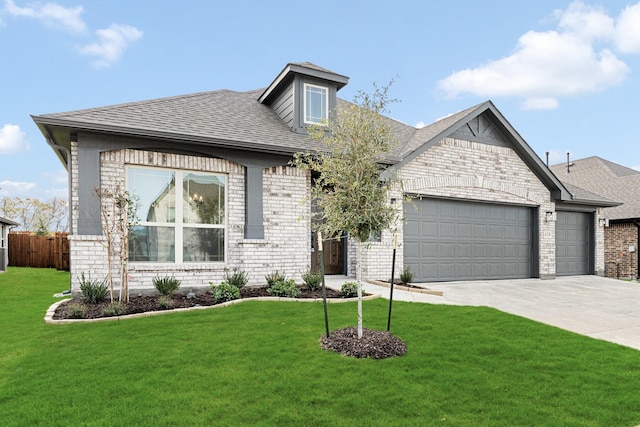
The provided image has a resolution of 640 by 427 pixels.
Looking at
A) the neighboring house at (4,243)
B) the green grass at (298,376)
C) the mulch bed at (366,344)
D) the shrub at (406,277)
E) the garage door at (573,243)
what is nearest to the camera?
the green grass at (298,376)

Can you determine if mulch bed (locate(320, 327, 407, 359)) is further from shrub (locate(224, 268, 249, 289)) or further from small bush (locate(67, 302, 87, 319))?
small bush (locate(67, 302, 87, 319))

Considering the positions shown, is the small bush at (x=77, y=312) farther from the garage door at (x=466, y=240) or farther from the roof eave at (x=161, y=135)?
the garage door at (x=466, y=240)

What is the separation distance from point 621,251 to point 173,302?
64.9ft

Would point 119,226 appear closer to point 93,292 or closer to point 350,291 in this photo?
point 93,292

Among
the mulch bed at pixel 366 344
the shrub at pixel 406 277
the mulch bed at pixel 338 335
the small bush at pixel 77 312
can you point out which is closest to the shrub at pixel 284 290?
the mulch bed at pixel 338 335

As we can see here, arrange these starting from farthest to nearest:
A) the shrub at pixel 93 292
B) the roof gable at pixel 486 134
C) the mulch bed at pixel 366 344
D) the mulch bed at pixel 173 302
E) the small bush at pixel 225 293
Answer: the roof gable at pixel 486 134 → the small bush at pixel 225 293 → the shrub at pixel 93 292 → the mulch bed at pixel 173 302 → the mulch bed at pixel 366 344

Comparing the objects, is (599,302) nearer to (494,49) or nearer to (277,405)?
(277,405)

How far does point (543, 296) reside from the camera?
30.8 ft

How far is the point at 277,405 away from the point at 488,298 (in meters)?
7.00

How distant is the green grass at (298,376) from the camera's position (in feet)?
10.7

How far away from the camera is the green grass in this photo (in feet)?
10.7

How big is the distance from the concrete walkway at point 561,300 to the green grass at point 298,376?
3.13ft

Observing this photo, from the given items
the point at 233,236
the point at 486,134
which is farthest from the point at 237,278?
the point at 486,134

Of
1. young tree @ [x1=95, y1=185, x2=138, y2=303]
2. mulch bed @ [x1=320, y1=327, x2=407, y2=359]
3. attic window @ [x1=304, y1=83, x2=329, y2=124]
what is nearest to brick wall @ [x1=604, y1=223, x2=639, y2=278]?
attic window @ [x1=304, y1=83, x2=329, y2=124]
